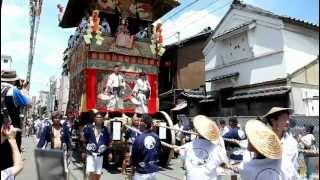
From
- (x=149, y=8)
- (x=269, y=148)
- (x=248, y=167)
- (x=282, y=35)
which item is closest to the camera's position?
(x=269, y=148)

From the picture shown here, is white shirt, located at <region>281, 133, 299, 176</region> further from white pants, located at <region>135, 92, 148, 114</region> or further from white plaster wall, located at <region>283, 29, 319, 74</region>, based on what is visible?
white plaster wall, located at <region>283, 29, 319, 74</region>

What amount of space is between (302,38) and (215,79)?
541 cm

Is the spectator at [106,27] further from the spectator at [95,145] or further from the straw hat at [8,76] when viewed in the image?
the straw hat at [8,76]

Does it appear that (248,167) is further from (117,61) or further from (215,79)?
(215,79)

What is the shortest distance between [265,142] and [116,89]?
9.88m

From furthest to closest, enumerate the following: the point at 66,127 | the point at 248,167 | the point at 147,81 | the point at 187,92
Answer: the point at 187,92
the point at 147,81
the point at 66,127
the point at 248,167

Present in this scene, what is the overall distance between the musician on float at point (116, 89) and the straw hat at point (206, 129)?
8068 millimetres

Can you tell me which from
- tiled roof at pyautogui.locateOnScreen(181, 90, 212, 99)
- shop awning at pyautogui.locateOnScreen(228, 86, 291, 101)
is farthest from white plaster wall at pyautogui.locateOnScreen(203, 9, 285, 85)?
tiled roof at pyautogui.locateOnScreen(181, 90, 212, 99)

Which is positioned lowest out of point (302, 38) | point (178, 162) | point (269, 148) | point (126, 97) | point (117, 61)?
point (178, 162)

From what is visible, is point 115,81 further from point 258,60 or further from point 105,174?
point 258,60

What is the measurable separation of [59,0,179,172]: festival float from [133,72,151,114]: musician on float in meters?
0.08

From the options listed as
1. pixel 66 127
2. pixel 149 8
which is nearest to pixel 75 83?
pixel 149 8

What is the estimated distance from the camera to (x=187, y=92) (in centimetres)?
2341

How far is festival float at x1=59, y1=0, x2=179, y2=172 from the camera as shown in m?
13.0
